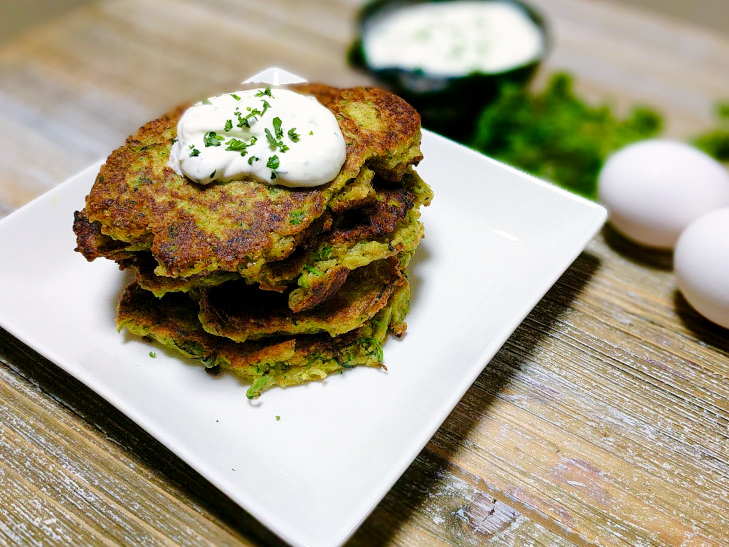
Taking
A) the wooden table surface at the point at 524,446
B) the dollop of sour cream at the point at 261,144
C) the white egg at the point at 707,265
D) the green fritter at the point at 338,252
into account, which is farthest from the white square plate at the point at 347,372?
the dollop of sour cream at the point at 261,144

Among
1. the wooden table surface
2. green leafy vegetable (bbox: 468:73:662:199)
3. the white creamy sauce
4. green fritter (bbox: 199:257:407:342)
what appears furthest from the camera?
the white creamy sauce

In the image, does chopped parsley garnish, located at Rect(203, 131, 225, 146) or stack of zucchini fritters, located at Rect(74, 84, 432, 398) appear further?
chopped parsley garnish, located at Rect(203, 131, 225, 146)

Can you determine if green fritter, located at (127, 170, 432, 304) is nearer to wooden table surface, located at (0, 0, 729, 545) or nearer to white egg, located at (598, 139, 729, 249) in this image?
Result: wooden table surface, located at (0, 0, 729, 545)

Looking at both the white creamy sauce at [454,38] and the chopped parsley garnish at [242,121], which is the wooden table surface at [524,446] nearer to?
the chopped parsley garnish at [242,121]

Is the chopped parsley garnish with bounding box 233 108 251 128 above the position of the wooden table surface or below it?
above

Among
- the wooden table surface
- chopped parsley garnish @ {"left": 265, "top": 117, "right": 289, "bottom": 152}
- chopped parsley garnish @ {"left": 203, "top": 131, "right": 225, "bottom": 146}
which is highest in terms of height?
chopped parsley garnish @ {"left": 265, "top": 117, "right": 289, "bottom": 152}

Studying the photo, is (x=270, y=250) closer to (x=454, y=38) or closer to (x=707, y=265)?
(x=707, y=265)

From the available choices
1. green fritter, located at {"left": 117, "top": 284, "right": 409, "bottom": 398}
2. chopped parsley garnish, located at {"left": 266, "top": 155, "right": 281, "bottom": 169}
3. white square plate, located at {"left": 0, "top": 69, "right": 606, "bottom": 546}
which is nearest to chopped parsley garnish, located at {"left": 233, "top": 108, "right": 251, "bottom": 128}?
chopped parsley garnish, located at {"left": 266, "top": 155, "right": 281, "bottom": 169}

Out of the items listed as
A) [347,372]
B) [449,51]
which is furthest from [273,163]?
[449,51]

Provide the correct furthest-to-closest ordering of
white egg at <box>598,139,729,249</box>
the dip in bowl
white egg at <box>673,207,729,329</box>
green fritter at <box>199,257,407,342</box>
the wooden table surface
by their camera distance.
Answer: the dip in bowl < white egg at <box>598,139,729,249</box> < white egg at <box>673,207,729,329</box> < green fritter at <box>199,257,407,342</box> < the wooden table surface
